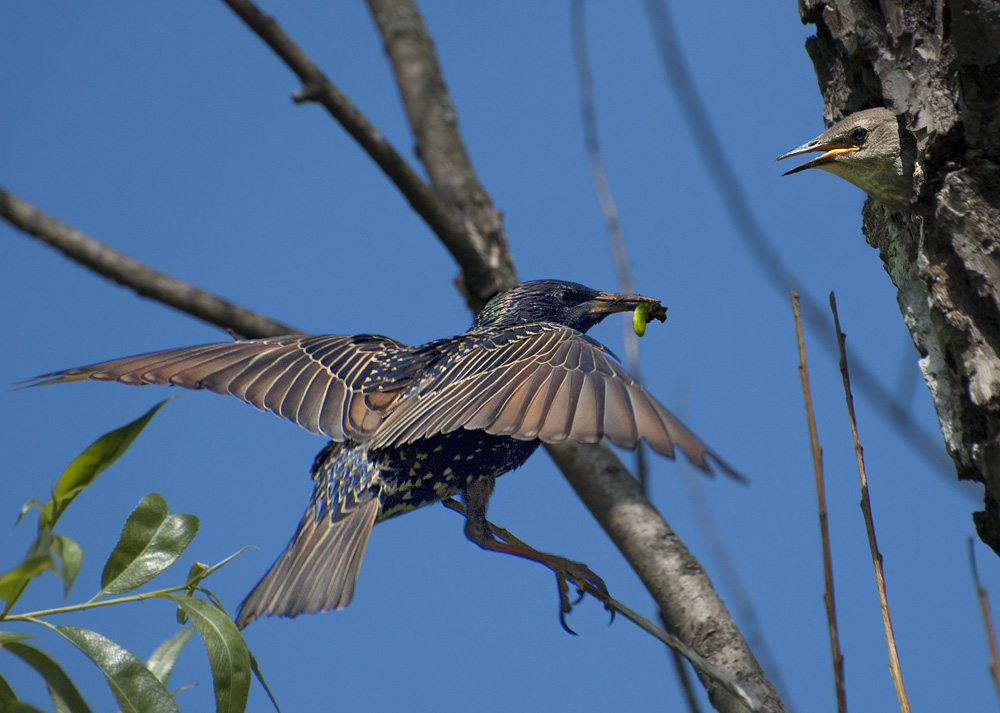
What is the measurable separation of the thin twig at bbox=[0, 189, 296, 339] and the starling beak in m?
2.15

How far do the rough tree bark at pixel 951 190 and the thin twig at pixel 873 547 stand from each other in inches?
16.2

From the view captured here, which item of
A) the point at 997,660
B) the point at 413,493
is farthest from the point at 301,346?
the point at 997,660

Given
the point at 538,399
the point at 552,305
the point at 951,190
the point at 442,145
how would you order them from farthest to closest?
the point at 442,145
the point at 552,305
the point at 538,399
the point at 951,190

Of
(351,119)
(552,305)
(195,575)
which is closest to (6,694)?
(195,575)

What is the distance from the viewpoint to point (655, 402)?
2.06m

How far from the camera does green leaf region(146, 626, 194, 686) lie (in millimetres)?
1756

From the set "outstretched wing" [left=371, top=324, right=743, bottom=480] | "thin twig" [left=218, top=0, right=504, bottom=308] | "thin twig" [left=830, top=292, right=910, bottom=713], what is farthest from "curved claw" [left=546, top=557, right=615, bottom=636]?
"thin twig" [left=218, top=0, right=504, bottom=308]

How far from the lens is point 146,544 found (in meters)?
1.61

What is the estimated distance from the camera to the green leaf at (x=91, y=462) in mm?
1322

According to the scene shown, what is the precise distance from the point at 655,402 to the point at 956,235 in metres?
0.68

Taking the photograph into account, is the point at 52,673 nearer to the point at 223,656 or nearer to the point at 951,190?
the point at 223,656

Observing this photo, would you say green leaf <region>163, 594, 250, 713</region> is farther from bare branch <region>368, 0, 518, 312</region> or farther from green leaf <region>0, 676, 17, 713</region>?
bare branch <region>368, 0, 518, 312</region>

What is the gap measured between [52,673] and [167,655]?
0.42m

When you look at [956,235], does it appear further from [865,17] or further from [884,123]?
[865,17]
